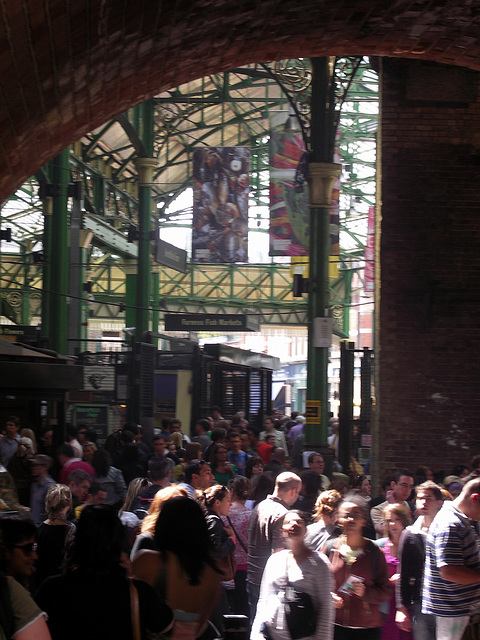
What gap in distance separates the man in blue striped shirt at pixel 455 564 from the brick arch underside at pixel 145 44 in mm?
2688

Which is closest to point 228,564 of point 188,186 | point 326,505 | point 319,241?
point 326,505

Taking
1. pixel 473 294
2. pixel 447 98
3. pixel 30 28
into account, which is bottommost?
pixel 473 294

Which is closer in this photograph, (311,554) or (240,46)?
(311,554)

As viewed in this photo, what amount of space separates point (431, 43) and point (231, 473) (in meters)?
5.33

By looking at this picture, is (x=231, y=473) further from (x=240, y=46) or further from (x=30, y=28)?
(x=30, y=28)

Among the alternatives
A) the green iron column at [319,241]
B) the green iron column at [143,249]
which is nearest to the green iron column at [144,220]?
the green iron column at [143,249]

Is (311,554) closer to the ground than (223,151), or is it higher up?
closer to the ground

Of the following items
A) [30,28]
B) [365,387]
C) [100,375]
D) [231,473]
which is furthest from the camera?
[100,375]

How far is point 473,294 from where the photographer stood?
12.8 meters

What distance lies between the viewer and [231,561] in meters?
6.25

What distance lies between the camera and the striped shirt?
206 inches

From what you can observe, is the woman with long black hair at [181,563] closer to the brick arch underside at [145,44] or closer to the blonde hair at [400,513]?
the brick arch underside at [145,44]

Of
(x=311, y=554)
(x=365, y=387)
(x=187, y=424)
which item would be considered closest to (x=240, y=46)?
(x=311, y=554)

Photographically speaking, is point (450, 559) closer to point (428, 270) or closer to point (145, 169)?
point (428, 270)
